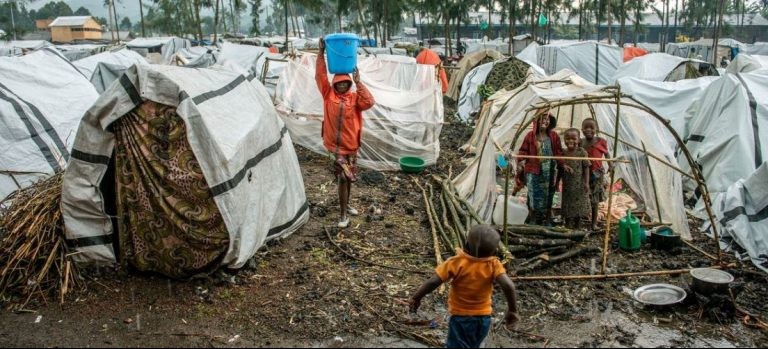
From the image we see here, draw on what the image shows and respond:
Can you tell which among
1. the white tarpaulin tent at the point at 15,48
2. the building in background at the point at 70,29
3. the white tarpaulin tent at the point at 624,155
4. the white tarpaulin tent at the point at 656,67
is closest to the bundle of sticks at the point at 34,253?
the white tarpaulin tent at the point at 624,155

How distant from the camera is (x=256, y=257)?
5.03 meters

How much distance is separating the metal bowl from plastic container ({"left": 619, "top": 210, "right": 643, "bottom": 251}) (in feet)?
A: 3.58

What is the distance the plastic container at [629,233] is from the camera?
565 cm

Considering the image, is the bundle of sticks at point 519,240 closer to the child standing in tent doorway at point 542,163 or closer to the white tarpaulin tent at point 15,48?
the child standing in tent doorway at point 542,163

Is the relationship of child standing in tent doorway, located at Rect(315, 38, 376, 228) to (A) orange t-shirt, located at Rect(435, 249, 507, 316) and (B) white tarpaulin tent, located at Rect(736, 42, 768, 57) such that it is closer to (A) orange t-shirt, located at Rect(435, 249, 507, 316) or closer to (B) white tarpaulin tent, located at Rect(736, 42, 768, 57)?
(A) orange t-shirt, located at Rect(435, 249, 507, 316)

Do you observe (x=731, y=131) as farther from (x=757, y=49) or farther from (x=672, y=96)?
(x=757, y=49)

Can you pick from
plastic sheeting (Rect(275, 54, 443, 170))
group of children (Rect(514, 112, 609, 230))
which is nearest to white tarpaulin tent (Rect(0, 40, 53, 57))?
plastic sheeting (Rect(275, 54, 443, 170))

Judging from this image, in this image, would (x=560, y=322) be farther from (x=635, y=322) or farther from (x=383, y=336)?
(x=383, y=336)

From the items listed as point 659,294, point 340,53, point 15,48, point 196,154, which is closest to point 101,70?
point 340,53

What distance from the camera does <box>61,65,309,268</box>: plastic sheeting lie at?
4.17m

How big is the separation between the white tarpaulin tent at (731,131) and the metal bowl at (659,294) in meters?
3.59

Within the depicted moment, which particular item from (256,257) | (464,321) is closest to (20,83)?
(256,257)

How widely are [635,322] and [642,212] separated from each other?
9.88 ft

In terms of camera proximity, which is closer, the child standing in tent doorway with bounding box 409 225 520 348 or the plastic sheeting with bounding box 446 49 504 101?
the child standing in tent doorway with bounding box 409 225 520 348
